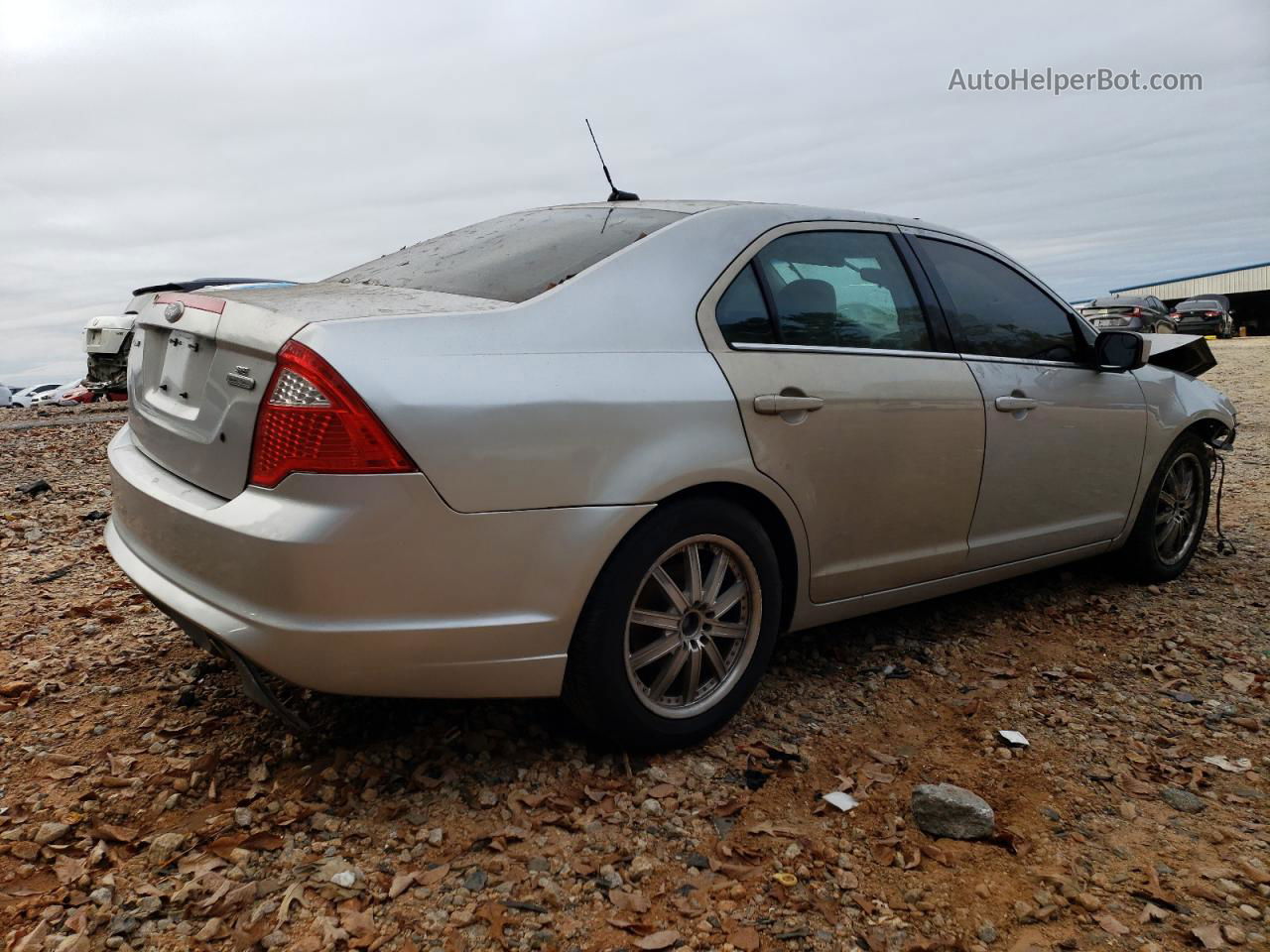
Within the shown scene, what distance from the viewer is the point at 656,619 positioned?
296 centimetres

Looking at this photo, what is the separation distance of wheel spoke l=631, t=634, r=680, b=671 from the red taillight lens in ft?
2.97

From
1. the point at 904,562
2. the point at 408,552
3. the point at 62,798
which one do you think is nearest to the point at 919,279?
the point at 904,562

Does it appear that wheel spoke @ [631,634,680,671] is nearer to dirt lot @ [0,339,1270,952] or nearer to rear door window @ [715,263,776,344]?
dirt lot @ [0,339,1270,952]

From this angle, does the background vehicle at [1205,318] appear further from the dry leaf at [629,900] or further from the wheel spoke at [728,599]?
the dry leaf at [629,900]

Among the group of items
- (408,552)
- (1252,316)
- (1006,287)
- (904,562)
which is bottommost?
(1252,316)

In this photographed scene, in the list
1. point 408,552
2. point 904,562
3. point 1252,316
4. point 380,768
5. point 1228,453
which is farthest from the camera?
point 1252,316

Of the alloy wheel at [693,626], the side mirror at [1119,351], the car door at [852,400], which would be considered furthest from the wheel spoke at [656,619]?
the side mirror at [1119,351]

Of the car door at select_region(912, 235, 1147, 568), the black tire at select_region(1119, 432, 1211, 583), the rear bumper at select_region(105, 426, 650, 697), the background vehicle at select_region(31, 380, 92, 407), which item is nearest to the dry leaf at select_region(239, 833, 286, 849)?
the rear bumper at select_region(105, 426, 650, 697)

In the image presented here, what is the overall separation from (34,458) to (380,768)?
6.70 metres

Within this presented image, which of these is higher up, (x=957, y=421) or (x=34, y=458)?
(x=957, y=421)

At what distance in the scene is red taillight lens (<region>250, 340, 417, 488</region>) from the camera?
2.41 metres

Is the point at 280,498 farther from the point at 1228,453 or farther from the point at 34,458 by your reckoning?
the point at 1228,453

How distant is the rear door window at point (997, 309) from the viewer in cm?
399

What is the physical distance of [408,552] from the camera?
2.48 metres
